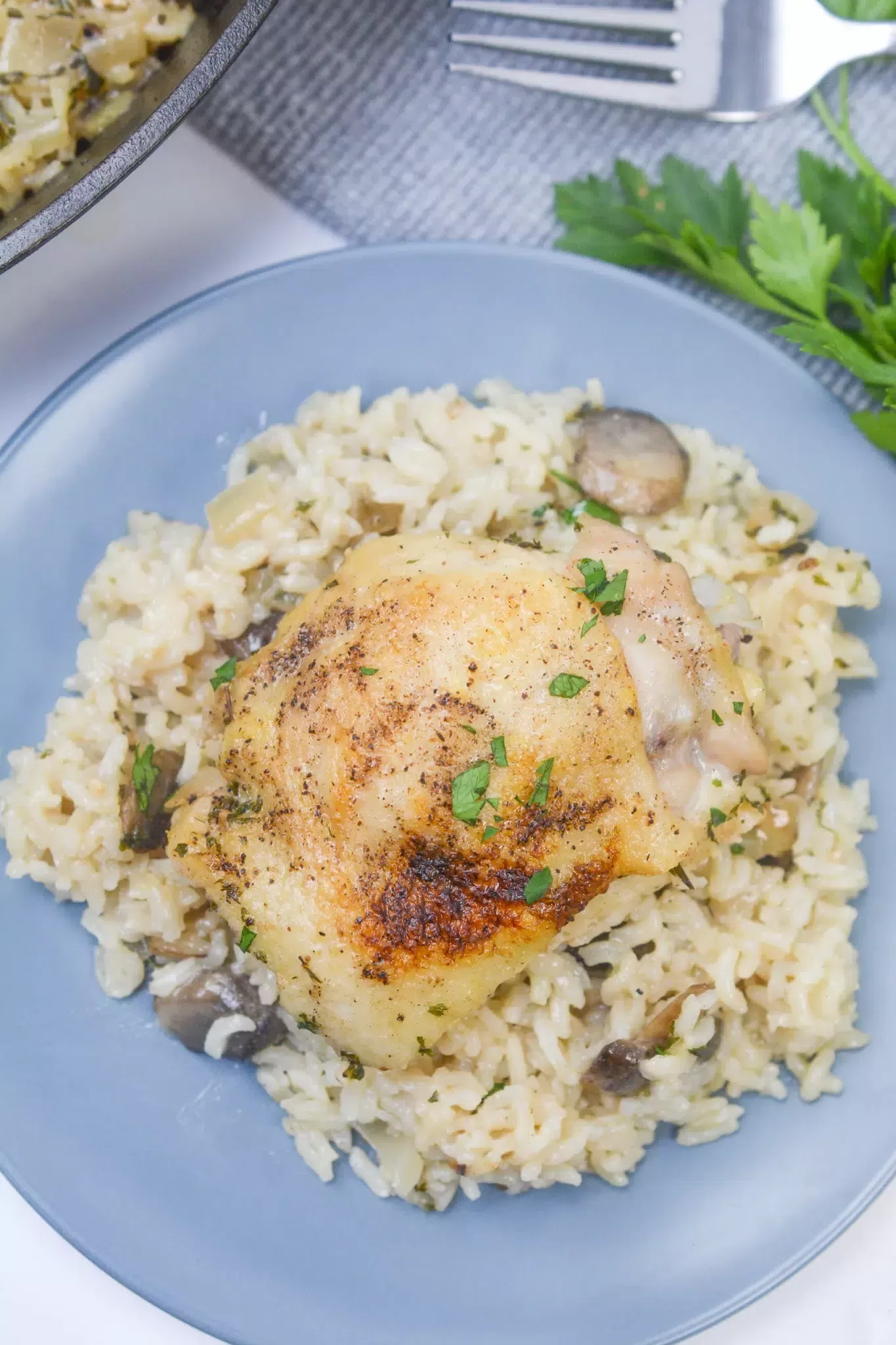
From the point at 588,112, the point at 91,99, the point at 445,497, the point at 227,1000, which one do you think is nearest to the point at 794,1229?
the point at 227,1000

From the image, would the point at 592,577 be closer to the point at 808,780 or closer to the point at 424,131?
the point at 808,780

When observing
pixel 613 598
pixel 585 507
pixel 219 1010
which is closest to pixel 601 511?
pixel 585 507

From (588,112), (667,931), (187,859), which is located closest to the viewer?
(187,859)

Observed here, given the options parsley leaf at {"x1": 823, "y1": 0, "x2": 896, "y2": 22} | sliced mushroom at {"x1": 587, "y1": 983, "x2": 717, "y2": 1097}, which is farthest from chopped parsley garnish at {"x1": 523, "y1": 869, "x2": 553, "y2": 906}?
parsley leaf at {"x1": 823, "y1": 0, "x2": 896, "y2": 22}

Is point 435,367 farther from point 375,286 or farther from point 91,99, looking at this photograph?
point 91,99

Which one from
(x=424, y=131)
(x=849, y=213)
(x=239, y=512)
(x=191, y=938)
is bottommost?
(x=191, y=938)

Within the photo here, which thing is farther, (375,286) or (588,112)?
(588,112)
